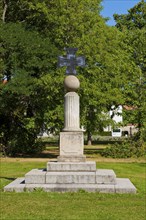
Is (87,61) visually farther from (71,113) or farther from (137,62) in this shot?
(71,113)

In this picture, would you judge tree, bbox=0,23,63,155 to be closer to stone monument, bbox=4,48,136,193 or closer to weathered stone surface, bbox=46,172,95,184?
stone monument, bbox=4,48,136,193

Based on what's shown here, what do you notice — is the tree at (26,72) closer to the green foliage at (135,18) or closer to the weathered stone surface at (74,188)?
the weathered stone surface at (74,188)

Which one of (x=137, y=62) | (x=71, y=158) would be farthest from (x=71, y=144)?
(x=137, y=62)

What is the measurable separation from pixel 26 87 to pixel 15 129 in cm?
530

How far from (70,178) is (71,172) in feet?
1.65

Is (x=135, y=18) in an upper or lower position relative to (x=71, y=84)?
upper

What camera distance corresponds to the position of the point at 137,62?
116ft

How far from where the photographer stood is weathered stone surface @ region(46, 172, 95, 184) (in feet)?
41.1

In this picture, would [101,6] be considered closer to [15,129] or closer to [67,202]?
[15,129]

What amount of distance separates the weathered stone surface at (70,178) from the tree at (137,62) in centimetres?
1800

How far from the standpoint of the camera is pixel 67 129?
45.3ft

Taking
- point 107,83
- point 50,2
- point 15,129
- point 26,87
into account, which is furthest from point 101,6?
point 15,129

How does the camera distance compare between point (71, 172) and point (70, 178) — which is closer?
point (70, 178)

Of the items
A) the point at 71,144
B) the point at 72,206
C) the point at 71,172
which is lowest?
the point at 72,206
